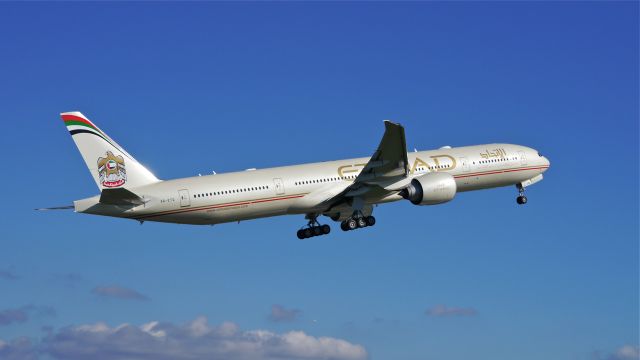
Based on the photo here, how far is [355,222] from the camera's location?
58031mm

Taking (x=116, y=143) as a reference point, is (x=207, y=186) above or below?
below

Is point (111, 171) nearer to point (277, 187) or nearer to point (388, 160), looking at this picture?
point (277, 187)

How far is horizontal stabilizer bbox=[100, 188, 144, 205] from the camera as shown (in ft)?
161

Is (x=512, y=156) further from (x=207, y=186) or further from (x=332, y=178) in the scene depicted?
(x=207, y=186)

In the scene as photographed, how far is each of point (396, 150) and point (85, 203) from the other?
1911 cm

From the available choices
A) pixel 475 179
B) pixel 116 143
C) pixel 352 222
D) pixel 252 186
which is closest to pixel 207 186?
pixel 252 186

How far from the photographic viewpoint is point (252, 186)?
53594mm

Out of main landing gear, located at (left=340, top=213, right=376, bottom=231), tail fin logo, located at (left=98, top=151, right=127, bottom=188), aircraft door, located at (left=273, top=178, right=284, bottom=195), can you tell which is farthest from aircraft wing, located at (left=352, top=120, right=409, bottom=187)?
tail fin logo, located at (left=98, top=151, right=127, bottom=188)

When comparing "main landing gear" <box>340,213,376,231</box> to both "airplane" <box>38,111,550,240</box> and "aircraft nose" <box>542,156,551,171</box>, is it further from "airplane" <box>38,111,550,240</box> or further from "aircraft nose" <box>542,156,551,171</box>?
"aircraft nose" <box>542,156,551,171</box>

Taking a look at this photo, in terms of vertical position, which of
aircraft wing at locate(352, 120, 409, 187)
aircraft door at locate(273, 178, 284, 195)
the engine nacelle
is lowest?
the engine nacelle

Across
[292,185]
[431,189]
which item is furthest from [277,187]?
[431,189]

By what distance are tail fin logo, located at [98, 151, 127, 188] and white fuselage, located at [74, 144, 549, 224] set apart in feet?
4.80

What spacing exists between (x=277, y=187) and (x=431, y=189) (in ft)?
32.4

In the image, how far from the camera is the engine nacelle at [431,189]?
54875 mm
